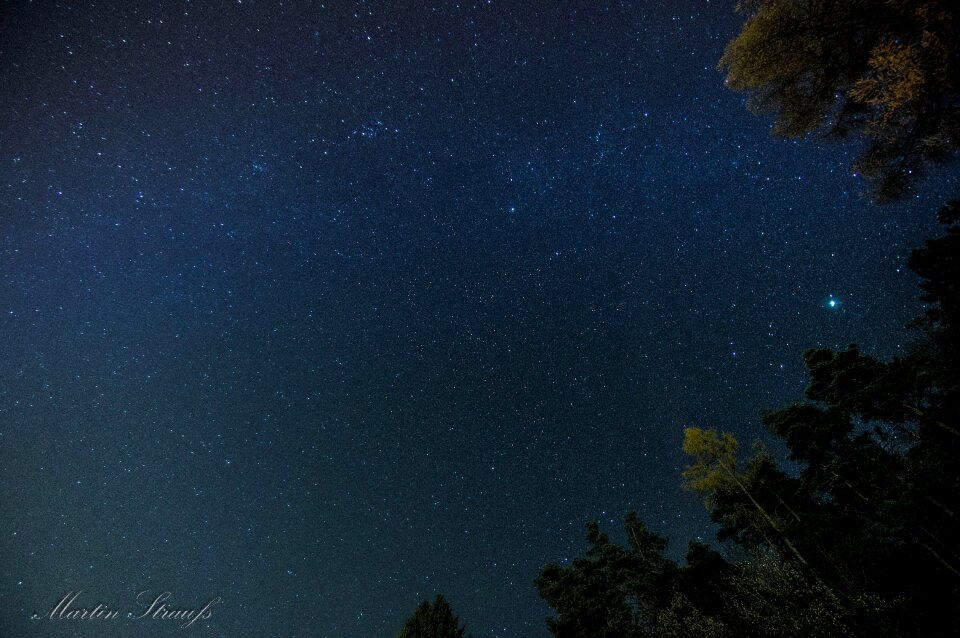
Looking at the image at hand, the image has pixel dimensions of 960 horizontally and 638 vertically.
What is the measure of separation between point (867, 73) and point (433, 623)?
1795 centimetres

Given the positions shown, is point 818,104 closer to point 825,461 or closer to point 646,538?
point 825,461

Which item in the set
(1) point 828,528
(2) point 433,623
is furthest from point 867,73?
(2) point 433,623

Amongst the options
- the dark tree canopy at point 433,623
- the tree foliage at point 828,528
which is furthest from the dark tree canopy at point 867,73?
the dark tree canopy at point 433,623

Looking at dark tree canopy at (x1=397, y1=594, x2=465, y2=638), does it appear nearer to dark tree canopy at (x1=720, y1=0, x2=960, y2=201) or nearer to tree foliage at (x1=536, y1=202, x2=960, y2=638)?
tree foliage at (x1=536, y1=202, x2=960, y2=638)

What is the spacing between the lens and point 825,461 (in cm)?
1253

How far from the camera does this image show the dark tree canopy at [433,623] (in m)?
12.0

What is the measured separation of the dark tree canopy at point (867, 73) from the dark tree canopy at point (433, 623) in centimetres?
1672

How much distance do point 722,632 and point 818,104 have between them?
14.3 m


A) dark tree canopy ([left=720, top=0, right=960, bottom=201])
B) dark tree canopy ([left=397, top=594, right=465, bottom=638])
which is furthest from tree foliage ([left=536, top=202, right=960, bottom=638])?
dark tree canopy ([left=397, top=594, right=465, bottom=638])

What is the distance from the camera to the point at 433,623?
1230cm

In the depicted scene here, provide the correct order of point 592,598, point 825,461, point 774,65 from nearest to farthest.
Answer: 1. point 774,65
2. point 825,461
3. point 592,598

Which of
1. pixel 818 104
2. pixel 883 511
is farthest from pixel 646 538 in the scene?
pixel 818 104

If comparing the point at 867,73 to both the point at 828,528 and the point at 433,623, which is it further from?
the point at 433,623

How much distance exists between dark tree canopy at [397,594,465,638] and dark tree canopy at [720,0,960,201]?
16.7 m
